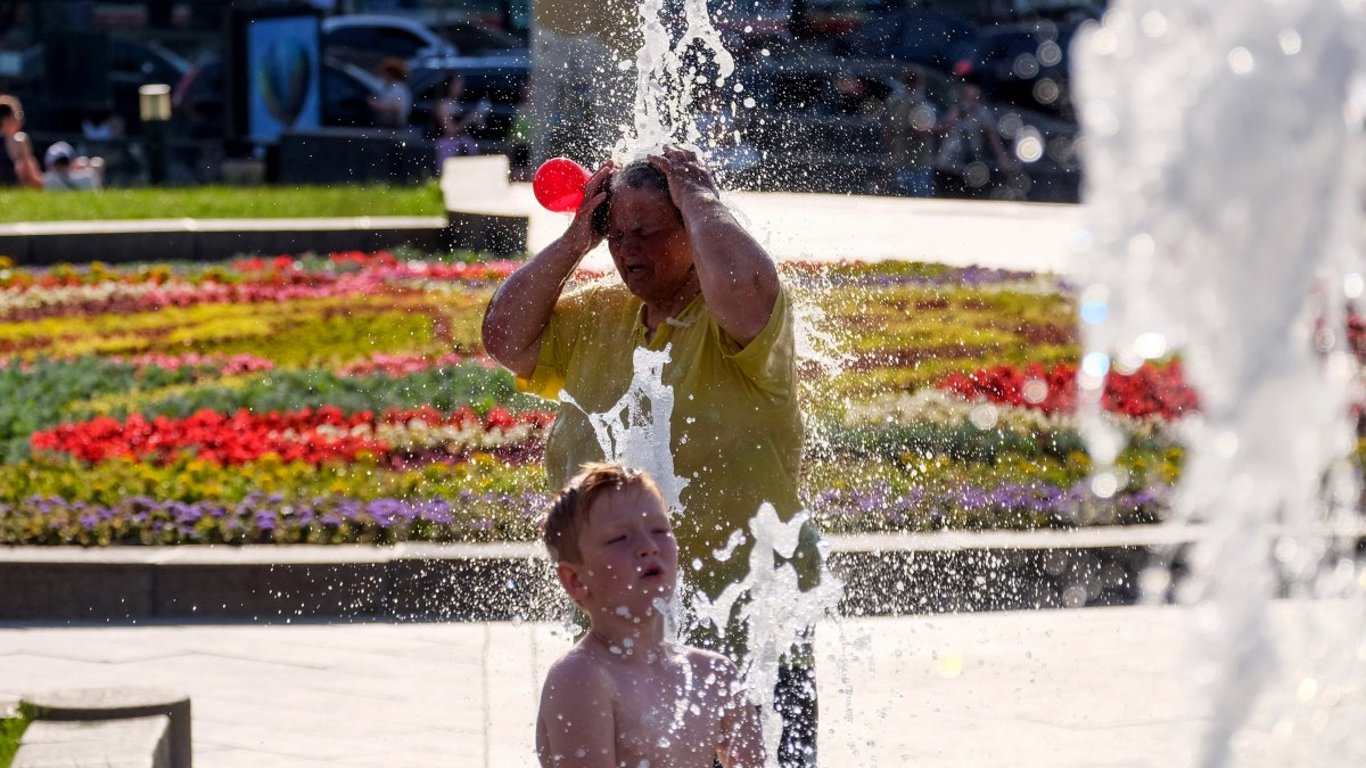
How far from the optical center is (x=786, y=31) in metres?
16.9

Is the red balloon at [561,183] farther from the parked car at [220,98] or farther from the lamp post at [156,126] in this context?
the parked car at [220,98]

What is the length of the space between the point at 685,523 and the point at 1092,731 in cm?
213

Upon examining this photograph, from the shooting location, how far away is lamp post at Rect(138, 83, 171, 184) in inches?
812

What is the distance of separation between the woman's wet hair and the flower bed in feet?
6.59

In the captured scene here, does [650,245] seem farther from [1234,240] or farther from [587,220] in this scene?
[1234,240]

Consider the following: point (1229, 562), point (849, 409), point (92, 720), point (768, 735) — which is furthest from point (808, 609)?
point (849, 409)

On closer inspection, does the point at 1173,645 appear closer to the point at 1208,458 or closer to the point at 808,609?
the point at 808,609

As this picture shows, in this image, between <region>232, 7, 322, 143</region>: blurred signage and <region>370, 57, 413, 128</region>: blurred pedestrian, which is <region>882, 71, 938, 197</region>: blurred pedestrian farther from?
<region>232, 7, 322, 143</region>: blurred signage

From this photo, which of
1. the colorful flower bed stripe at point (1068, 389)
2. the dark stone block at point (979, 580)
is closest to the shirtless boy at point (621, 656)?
the dark stone block at point (979, 580)

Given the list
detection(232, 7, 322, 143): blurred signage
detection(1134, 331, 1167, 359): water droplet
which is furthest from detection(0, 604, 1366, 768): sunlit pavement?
detection(232, 7, 322, 143): blurred signage

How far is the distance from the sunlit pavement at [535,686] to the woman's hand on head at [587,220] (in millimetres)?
1766

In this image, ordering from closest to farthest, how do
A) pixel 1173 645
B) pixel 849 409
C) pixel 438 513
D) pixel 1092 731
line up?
pixel 1092 731
pixel 1173 645
pixel 438 513
pixel 849 409

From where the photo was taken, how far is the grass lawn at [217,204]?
52.7ft

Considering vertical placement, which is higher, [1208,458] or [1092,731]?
[1208,458]
